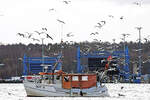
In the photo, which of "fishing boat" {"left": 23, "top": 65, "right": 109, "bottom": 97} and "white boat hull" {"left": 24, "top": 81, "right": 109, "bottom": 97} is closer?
"fishing boat" {"left": 23, "top": 65, "right": 109, "bottom": 97}

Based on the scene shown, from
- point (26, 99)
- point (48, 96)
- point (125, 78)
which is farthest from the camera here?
point (125, 78)

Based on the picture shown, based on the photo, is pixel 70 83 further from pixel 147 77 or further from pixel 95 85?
pixel 147 77

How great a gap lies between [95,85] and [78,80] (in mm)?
2313

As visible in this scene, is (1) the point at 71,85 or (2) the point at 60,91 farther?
(2) the point at 60,91

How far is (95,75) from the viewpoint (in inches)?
2918

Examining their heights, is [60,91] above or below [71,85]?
below

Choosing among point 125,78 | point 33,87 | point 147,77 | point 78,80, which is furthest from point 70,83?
point 147,77

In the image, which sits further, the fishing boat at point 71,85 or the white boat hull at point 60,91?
the white boat hull at point 60,91

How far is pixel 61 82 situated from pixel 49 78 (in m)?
1.74

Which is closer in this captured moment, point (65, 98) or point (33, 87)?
point (65, 98)

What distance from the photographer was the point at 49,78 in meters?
73.6

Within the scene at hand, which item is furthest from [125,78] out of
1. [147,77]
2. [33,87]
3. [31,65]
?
[33,87]

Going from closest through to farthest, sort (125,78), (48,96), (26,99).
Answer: (26,99), (48,96), (125,78)

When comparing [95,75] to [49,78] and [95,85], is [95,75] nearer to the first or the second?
[95,85]
